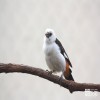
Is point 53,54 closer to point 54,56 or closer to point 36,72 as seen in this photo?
point 54,56

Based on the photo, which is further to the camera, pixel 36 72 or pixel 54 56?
pixel 54 56

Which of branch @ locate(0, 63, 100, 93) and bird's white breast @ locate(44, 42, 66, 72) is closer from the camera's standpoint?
branch @ locate(0, 63, 100, 93)

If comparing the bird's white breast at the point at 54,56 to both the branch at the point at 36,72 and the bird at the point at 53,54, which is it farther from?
the branch at the point at 36,72

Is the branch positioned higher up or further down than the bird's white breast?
further down

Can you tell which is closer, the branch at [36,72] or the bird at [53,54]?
the branch at [36,72]

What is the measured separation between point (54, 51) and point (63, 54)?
0.06 m

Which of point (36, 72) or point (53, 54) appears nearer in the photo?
point (36, 72)

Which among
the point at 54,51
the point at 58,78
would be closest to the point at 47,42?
the point at 54,51

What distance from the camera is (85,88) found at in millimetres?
838

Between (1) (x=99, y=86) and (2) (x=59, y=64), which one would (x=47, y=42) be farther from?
(1) (x=99, y=86)

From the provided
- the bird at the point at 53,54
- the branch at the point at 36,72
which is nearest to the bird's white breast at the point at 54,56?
the bird at the point at 53,54

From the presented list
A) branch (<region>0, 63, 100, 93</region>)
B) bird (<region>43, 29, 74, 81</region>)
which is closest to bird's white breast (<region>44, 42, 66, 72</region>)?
bird (<region>43, 29, 74, 81</region>)

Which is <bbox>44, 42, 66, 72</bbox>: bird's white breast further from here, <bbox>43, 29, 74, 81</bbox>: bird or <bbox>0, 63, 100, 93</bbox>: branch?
<bbox>0, 63, 100, 93</bbox>: branch

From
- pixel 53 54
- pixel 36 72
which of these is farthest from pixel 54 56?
pixel 36 72
